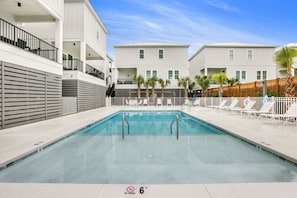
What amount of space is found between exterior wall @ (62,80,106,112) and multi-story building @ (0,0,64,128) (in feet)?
7.70

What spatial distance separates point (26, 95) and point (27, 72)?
38.1 inches

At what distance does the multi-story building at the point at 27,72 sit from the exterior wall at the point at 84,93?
235 centimetres

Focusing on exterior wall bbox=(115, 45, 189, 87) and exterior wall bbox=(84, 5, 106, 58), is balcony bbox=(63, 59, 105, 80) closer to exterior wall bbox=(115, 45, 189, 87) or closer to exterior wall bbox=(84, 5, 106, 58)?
exterior wall bbox=(84, 5, 106, 58)

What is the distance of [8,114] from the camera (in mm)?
8203

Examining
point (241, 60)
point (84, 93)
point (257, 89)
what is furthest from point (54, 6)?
point (241, 60)

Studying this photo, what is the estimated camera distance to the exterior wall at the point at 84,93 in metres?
15.5

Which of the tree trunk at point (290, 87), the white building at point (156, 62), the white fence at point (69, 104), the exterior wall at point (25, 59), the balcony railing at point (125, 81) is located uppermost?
the white building at point (156, 62)

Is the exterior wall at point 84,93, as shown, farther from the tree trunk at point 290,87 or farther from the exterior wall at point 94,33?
the tree trunk at point 290,87

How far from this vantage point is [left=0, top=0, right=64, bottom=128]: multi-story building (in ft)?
26.8

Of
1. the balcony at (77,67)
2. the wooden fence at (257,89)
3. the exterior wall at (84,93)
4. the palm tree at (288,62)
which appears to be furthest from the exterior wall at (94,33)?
the palm tree at (288,62)

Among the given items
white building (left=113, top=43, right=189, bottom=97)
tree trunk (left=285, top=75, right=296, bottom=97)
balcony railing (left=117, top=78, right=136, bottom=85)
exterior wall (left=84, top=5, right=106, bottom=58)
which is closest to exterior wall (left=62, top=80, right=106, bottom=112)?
exterior wall (left=84, top=5, right=106, bottom=58)

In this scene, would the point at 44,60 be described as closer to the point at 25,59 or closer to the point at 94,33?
the point at 25,59

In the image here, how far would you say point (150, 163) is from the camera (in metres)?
4.89
